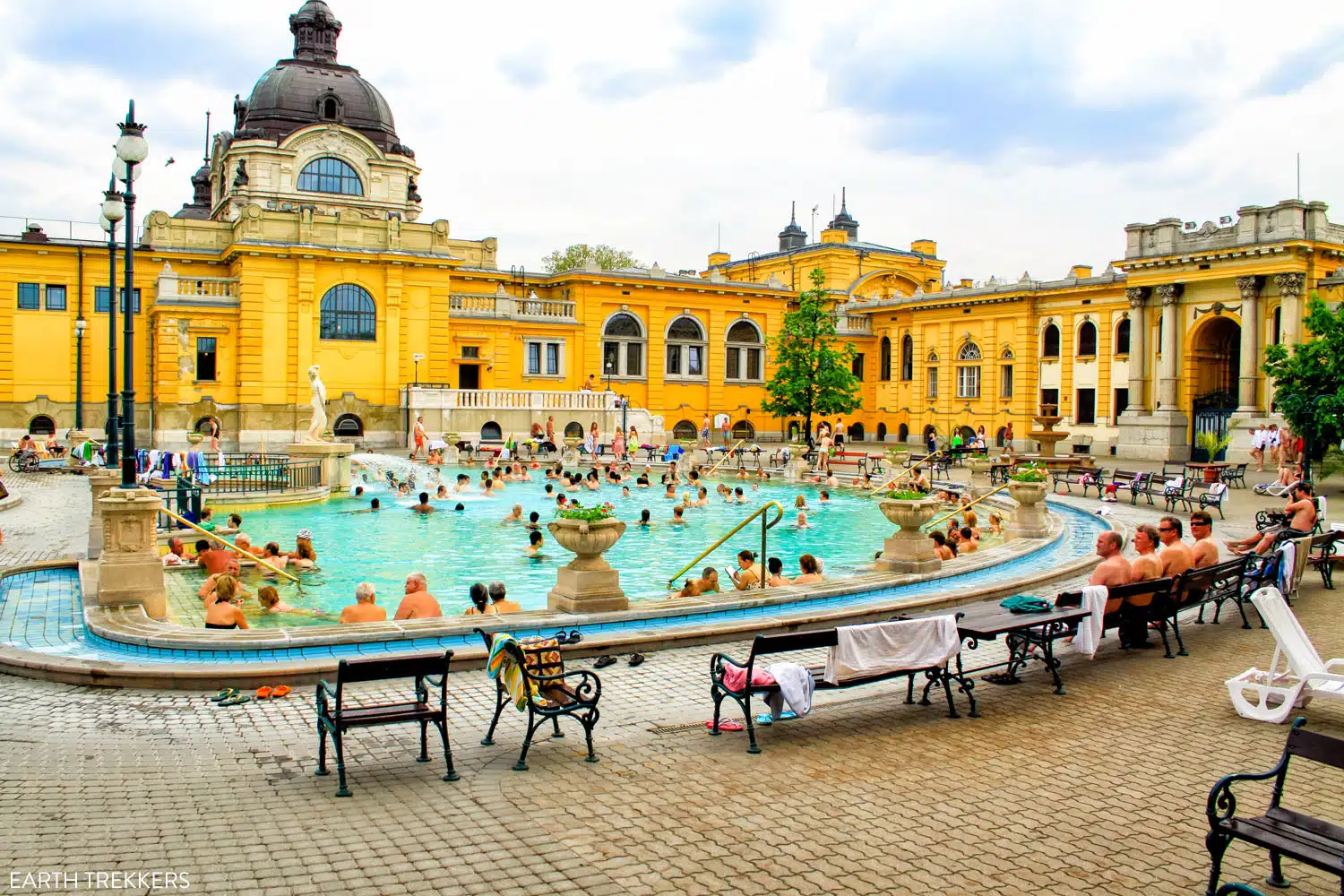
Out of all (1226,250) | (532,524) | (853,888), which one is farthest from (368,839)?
(1226,250)

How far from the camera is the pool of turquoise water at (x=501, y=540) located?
644 inches

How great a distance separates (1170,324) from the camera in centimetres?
4200

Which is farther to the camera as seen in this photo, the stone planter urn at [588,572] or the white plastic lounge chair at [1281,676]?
the stone planter urn at [588,572]

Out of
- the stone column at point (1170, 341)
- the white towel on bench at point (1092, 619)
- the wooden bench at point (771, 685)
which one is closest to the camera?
the wooden bench at point (771, 685)

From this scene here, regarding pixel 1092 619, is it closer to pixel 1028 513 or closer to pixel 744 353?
pixel 1028 513

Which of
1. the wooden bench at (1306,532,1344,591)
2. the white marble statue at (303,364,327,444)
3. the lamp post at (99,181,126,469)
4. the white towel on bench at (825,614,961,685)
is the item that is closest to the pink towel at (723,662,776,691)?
the white towel on bench at (825,614,961,685)

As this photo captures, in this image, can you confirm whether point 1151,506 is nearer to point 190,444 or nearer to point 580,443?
point 580,443

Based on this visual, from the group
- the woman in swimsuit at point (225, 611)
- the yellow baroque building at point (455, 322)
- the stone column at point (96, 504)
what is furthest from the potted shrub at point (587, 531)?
the yellow baroque building at point (455, 322)

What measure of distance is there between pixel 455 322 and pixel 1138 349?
28.8 metres

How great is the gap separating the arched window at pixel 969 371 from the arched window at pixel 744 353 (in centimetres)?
995

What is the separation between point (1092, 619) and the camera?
9547 mm

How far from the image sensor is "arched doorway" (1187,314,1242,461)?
41.2m

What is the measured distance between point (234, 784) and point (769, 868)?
3441 mm

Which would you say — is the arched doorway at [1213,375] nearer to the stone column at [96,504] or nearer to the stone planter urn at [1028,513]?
the stone planter urn at [1028,513]
